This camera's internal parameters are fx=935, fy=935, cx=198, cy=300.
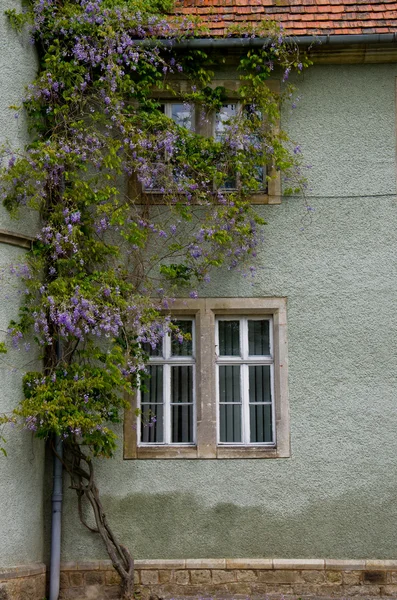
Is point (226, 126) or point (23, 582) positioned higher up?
point (226, 126)

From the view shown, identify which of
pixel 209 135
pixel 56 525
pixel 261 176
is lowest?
pixel 56 525

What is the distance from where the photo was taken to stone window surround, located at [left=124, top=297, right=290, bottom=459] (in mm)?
10586

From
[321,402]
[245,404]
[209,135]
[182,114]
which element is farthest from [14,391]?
[182,114]

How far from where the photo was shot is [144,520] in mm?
10453

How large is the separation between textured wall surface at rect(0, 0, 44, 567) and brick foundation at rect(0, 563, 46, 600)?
0.31 ft

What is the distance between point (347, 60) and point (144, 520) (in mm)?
5928

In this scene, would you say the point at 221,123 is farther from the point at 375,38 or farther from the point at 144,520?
the point at 144,520

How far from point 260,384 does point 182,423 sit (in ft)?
3.33

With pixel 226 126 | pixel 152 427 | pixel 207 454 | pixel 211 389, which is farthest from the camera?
pixel 226 126

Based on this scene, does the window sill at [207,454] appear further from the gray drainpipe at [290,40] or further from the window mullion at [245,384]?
the gray drainpipe at [290,40]

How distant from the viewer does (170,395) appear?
1091 cm

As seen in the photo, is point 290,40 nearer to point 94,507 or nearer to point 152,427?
point 152,427

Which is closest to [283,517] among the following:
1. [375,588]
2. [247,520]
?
[247,520]

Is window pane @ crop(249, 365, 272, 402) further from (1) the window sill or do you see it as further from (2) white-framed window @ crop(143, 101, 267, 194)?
(2) white-framed window @ crop(143, 101, 267, 194)
